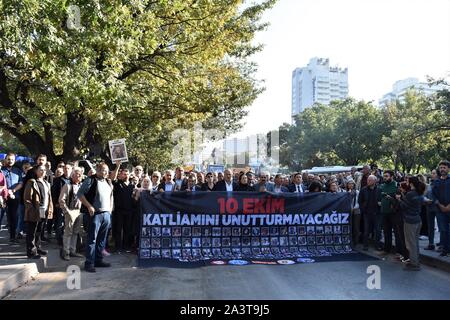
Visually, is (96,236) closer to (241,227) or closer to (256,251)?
(241,227)

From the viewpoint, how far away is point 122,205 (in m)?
10.0

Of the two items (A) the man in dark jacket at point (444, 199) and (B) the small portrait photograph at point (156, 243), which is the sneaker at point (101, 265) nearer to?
(B) the small portrait photograph at point (156, 243)

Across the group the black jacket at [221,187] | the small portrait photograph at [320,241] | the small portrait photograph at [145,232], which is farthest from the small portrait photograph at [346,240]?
the small portrait photograph at [145,232]

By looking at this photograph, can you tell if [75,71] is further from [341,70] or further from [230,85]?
[341,70]

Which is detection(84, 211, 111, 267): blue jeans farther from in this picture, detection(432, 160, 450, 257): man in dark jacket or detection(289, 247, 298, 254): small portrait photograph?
detection(432, 160, 450, 257): man in dark jacket

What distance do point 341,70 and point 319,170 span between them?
162 metres

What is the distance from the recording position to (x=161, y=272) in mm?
7926

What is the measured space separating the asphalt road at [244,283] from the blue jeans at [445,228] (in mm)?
898

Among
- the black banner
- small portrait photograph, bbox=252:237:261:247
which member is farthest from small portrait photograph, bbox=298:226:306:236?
small portrait photograph, bbox=252:237:261:247

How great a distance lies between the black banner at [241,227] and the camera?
362 inches

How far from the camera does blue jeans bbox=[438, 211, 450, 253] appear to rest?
934cm

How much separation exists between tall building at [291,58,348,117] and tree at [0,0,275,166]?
538 feet

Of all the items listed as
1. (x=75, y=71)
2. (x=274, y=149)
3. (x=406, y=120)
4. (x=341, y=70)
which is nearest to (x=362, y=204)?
(x=75, y=71)

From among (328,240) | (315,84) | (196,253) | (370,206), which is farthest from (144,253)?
(315,84)
